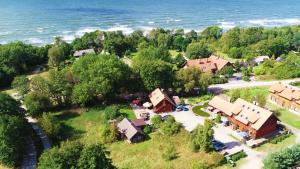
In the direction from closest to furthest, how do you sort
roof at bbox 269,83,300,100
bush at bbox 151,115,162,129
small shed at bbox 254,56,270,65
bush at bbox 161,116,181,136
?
bush at bbox 161,116,181,136, bush at bbox 151,115,162,129, roof at bbox 269,83,300,100, small shed at bbox 254,56,270,65

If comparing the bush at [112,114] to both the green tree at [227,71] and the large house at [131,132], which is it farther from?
the green tree at [227,71]

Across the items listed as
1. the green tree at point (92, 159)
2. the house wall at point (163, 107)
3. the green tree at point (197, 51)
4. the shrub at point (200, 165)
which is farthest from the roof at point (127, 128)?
the green tree at point (197, 51)

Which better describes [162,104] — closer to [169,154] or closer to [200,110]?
[200,110]

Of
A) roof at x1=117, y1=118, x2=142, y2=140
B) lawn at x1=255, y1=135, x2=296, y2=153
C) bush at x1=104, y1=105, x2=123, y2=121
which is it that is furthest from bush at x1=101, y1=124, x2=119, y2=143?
lawn at x1=255, y1=135, x2=296, y2=153

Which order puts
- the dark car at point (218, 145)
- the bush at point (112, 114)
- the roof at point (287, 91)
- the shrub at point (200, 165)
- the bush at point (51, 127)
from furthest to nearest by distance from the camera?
1. the roof at point (287, 91)
2. the bush at point (112, 114)
3. the bush at point (51, 127)
4. the dark car at point (218, 145)
5. the shrub at point (200, 165)

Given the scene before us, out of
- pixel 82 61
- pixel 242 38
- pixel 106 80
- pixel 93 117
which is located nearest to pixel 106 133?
pixel 93 117

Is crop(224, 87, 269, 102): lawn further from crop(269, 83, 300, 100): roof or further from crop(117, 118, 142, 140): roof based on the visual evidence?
crop(117, 118, 142, 140): roof
